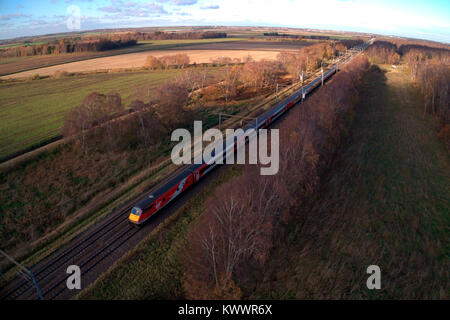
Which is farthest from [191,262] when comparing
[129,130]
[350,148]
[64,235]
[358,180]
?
[350,148]

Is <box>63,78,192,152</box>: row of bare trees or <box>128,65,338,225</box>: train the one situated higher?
<box>63,78,192,152</box>: row of bare trees

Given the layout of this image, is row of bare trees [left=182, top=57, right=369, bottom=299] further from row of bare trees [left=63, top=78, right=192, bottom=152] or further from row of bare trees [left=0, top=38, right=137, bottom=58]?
row of bare trees [left=0, top=38, right=137, bottom=58]

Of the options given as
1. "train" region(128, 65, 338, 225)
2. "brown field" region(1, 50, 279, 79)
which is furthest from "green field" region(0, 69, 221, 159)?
"train" region(128, 65, 338, 225)

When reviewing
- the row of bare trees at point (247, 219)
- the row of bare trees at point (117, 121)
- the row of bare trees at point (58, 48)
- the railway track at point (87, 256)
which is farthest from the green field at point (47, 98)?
the row of bare trees at point (247, 219)

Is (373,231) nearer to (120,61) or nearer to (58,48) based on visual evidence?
(120,61)

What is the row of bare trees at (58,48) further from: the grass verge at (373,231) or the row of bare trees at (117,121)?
the grass verge at (373,231)

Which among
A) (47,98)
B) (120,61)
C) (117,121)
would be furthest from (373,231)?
(120,61)
